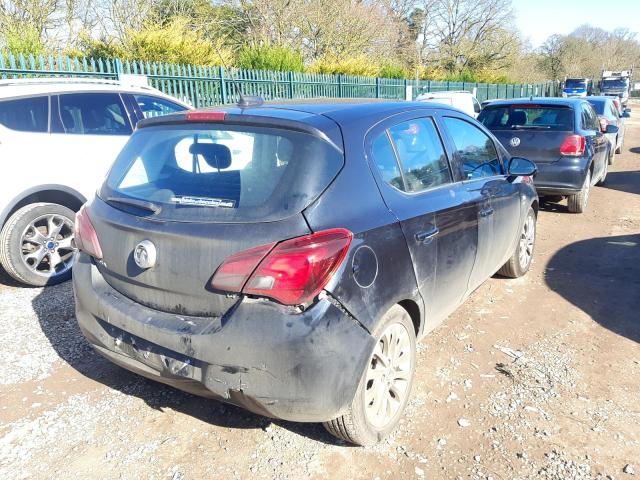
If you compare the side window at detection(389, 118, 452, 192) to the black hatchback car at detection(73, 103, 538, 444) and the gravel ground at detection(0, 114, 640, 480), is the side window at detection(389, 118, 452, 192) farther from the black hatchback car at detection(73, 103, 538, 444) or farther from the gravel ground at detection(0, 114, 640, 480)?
the gravel ground at detection(0, 114, 640, 480)

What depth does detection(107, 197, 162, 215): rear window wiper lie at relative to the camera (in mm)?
2438

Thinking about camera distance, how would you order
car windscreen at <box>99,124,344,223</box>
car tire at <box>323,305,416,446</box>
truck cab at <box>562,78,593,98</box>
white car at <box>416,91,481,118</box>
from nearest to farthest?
car windscreen at <box>99,124,344,223</box>, car tire at <box>323,305,416,446</box>, white car at <box>416,91,481,118</box>, truck cab at <box>562,78,593,98</box>

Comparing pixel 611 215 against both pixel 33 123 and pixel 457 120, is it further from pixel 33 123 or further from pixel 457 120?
pixel 33 123

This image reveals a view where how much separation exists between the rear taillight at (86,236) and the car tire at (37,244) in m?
1.99

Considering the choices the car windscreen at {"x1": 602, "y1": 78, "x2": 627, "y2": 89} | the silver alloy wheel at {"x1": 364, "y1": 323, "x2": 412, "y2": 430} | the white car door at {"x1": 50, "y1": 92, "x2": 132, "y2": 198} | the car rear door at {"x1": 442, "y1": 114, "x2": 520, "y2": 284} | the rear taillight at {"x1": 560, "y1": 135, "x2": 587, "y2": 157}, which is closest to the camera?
the silver alloy wheel at {"x1": 364, "y1": 323, "x2": 412, "y2": 430}

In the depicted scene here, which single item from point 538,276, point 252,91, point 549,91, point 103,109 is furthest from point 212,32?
point 549,91

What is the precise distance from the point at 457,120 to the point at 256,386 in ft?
8.26

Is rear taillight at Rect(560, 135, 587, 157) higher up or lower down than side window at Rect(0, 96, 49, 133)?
lower down

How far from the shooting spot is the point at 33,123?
4.64m

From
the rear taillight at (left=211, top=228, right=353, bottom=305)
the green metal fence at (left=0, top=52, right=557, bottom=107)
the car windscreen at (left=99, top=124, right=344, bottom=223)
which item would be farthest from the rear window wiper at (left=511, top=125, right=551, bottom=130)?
the rear taillight at (left=211, top=228, right=353, bottom=305)

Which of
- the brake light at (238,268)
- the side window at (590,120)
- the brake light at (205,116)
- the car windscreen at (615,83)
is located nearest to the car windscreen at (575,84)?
the car windscreen at (615,83)

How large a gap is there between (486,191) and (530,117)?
14.8 ft

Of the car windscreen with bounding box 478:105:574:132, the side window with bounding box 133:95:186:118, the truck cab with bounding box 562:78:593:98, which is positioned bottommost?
the car windscreen with bounding box 478:105:574:132

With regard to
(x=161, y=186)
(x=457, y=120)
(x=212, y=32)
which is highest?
(x=212, y=32)
